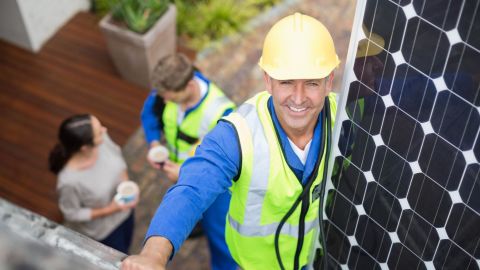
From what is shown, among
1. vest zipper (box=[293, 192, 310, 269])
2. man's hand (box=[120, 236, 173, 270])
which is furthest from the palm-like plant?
man's hand (box=[120, 236, 173, 270])

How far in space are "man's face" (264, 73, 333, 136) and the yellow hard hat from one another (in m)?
0.08

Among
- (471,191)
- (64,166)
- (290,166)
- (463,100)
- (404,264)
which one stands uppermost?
(463,100)

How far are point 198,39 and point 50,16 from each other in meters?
1.66

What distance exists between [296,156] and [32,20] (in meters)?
5.33

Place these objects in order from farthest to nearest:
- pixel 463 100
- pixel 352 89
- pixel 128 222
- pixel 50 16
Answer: pixel 50 16
pixel 128 222
pixel 352 89
pixel 463 100

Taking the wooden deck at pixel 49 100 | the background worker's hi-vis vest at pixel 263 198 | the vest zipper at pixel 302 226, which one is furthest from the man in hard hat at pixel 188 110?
the wooden deck at pixel 49 100

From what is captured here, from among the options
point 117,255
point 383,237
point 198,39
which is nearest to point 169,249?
point 117,255

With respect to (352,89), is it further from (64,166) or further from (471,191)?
(64,166)

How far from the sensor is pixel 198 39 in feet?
25.6

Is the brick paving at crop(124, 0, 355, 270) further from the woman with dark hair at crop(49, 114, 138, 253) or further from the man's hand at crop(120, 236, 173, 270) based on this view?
the man's hand at crop(120, 236, 173, 270)

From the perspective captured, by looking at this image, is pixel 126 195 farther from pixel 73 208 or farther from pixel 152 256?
pixel 152 256

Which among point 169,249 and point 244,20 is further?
point 244,20

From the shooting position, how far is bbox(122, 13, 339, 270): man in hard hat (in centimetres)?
262

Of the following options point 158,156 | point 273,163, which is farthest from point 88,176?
point 273,163
